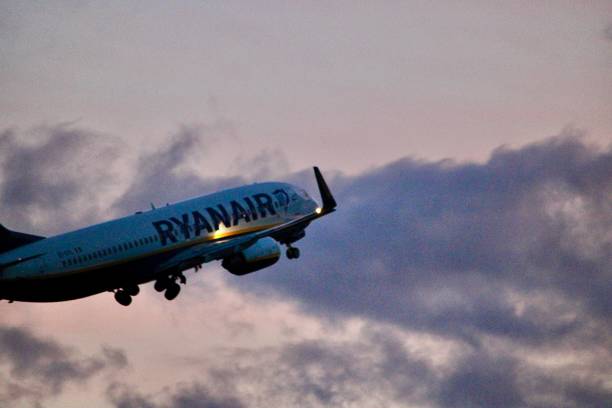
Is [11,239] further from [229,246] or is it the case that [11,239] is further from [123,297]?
[229,246]

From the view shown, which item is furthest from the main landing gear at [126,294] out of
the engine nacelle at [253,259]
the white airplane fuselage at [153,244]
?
the engine nacelle at [253,259]

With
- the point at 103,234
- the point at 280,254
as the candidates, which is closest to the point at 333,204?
the point at 280,254

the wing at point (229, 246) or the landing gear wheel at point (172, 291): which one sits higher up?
the wing at point (229, 246)

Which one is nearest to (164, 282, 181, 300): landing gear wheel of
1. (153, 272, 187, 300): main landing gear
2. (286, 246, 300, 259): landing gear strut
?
(153, 272, 187, 300): main landing gear

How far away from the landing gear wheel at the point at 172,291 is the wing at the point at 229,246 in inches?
100

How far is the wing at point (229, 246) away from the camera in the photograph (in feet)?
416

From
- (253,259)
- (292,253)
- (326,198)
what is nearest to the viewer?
(326,198)

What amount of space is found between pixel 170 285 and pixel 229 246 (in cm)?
474

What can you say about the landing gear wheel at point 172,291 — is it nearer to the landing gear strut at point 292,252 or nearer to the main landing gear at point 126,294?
the main landing gear at point 126,294

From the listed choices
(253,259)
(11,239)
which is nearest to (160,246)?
(253,259)

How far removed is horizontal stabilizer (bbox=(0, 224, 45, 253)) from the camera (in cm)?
12225

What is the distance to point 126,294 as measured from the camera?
130875 mm

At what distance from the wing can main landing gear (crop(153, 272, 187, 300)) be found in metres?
1.25

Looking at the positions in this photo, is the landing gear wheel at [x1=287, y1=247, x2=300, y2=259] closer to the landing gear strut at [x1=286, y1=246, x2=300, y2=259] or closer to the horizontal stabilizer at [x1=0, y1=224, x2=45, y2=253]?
the landing gear strut at [x1=286, y1=246, x2=300, y2=259]
